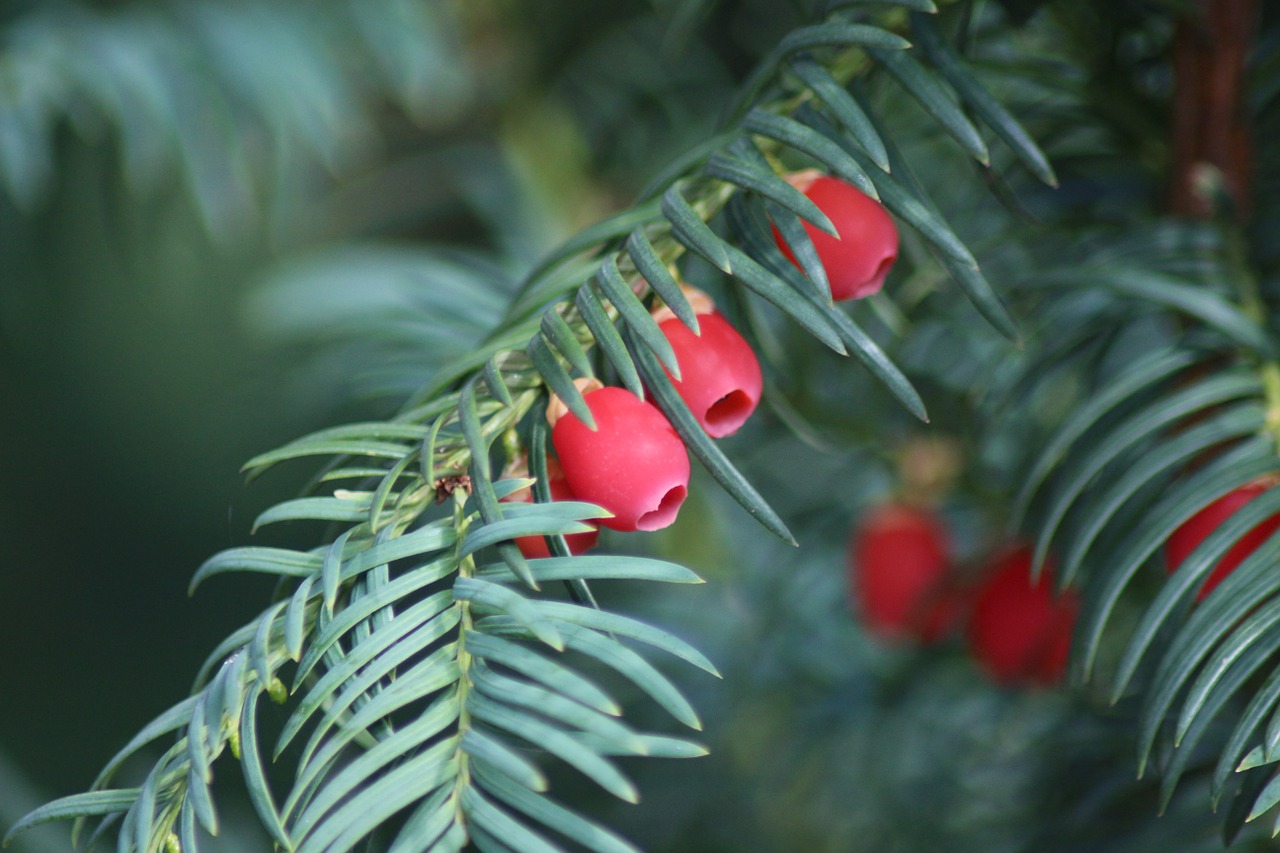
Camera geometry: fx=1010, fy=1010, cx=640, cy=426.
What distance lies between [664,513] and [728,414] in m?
0.05

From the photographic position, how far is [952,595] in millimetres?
627

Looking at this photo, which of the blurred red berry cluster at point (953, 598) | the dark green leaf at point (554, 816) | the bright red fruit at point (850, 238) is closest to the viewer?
the dark green leaf at point (554, 816)

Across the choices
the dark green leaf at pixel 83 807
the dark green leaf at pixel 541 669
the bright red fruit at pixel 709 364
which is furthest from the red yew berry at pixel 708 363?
the dark green leaf at pixel 83 807

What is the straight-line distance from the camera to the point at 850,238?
1.14 feet

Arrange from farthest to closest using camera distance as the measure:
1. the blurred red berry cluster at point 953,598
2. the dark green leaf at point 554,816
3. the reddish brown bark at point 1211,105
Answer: the blurred red berry cluster at point 953,598 → the reddish brown bark at point 1211,105 → the dark green leaf at point 554,816

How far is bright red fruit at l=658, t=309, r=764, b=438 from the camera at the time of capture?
33 centimetres

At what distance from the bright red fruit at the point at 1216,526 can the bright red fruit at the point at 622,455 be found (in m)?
0.20

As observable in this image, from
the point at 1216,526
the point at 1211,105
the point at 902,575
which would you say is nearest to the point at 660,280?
the point at 1216,526

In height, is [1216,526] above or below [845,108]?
below

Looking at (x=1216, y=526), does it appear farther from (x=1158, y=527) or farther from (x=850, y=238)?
(x=850, y=238)

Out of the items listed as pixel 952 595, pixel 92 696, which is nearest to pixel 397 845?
pixel 952 595

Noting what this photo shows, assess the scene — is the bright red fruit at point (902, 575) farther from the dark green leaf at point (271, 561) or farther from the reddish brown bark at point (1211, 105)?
the dark green leaf at point (271, 561)

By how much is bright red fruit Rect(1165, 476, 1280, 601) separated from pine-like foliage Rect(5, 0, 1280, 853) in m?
0.02

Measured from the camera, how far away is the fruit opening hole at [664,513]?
336mm
